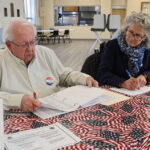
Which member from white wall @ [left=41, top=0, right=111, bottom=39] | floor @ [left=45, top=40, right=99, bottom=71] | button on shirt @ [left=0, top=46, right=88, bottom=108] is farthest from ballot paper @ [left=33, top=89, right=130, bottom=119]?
white wall @ [left=41, top=0, right=111, bottom=39]

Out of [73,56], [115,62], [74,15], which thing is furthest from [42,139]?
[74,15]

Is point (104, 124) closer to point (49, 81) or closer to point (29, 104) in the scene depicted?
point (29, 104)

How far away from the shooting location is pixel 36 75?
1519mm

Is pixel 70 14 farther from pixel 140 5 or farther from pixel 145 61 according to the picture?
pixel 145 61

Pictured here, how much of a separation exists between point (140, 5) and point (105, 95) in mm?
12708

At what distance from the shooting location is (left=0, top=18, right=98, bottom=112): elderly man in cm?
136

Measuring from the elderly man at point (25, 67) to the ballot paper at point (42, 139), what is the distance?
1.33 ft

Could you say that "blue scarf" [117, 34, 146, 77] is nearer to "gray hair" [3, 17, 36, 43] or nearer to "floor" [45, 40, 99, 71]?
"gray hair" [3, 17, 36, 43]

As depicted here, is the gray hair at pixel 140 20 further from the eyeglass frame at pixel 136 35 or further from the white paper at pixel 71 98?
the white paper at pixel 71 98

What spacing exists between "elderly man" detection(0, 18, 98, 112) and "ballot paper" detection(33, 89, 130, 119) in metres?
0.16

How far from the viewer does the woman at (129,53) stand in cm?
171

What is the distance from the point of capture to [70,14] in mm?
13891

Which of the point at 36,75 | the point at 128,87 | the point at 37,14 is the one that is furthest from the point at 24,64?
the point at 37,14

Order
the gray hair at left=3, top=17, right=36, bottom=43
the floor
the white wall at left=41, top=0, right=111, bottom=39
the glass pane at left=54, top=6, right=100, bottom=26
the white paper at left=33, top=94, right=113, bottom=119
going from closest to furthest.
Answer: the white paper at left=33, top=94, right=113, bottom=119 → the gray hair at left=3, top=17, right=36, bottom=43 → the floor → the white wall at left=41, top=0, right=111, bottom=39 → the glass pane at left=54, top=6, right=100, bottom=26
